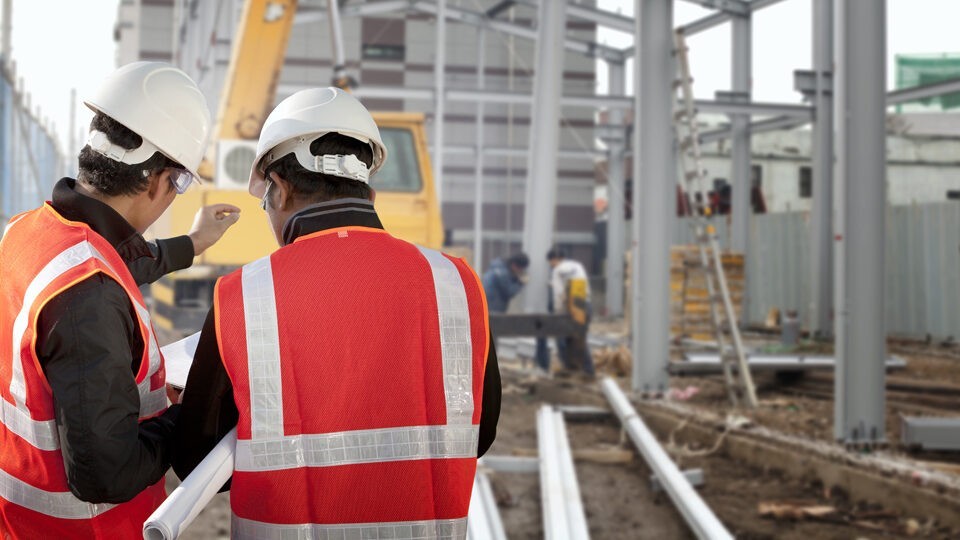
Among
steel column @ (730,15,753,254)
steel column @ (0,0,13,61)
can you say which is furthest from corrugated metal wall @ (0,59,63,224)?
steel column @ (730,15,753,254)

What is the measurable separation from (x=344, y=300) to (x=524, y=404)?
9.00 meters

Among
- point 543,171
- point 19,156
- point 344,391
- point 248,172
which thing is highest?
point 19,156

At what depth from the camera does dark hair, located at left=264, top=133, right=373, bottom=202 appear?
198 cm

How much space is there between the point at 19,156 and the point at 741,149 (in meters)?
14.8

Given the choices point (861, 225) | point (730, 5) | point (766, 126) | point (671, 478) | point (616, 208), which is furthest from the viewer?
point (616, 208)

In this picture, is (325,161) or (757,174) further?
(757,174)

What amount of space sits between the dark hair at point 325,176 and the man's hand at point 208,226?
656 millimetres

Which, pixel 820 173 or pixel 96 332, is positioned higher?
pixel 820 173

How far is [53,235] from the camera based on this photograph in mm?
1958

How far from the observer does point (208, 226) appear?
104 inches

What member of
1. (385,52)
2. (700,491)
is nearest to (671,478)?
(700,491)

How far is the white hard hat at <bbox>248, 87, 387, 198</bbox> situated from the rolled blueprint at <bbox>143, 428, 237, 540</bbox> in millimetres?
555

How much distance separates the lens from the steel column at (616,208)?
2230cm

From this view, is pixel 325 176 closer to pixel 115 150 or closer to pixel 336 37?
pixel 115 150
